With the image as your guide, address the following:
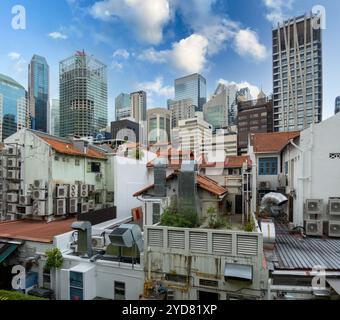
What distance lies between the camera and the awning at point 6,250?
7.98 metres

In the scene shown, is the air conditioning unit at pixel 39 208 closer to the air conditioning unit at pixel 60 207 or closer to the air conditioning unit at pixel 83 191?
the air conditioning unit at pixel 60 207

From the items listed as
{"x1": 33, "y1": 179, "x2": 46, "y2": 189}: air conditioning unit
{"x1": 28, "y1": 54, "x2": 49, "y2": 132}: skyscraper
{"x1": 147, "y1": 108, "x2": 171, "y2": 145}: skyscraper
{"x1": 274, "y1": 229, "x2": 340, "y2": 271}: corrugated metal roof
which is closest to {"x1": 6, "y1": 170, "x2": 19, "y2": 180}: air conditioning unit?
{"x1": 33, "y1": 179, "x2": 46, "y2": 189}: air conditioning unit

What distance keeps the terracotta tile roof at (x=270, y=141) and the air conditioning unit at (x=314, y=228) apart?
18.5 ft

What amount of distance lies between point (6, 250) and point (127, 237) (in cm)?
512

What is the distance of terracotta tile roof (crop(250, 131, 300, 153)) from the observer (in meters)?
13.4

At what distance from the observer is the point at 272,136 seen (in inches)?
561

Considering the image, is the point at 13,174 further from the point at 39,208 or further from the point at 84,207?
the point at 84,207

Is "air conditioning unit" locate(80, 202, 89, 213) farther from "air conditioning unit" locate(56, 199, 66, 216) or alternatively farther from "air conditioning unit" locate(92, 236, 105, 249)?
"air conditioning unit" locate(92, 236, 105, 249)

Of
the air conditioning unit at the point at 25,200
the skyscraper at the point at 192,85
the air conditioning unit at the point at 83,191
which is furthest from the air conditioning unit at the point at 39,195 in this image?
the skyscraper at the point at 192,85

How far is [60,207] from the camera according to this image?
11781mm

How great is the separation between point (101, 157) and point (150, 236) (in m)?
10.4

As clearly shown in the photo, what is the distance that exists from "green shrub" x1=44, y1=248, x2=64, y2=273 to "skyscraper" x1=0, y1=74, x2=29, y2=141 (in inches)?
258
